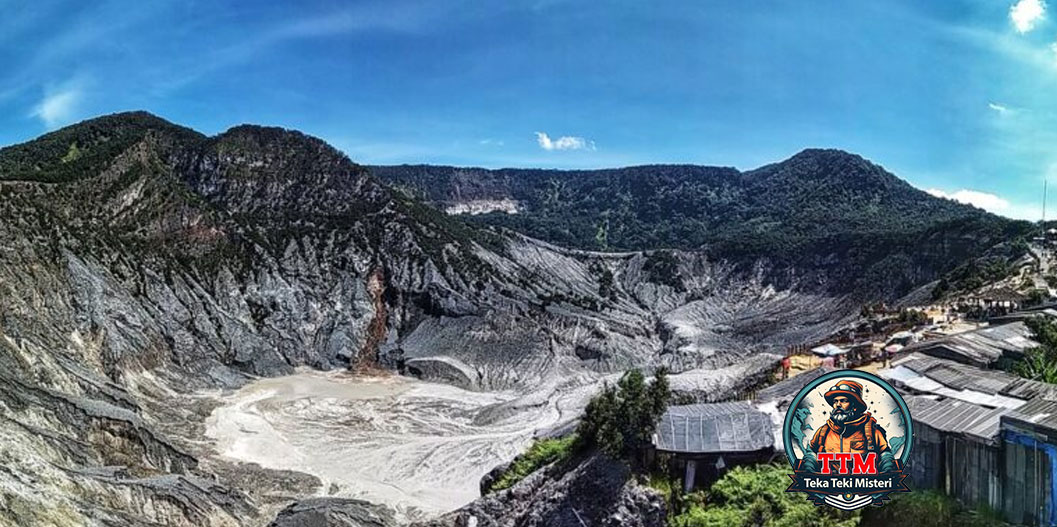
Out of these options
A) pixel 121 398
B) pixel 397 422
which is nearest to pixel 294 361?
pixel 397 422

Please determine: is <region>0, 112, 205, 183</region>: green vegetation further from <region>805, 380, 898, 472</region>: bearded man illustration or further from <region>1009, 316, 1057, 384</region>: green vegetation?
<region>1009, 316, 1057, 384</region>: green vegetation

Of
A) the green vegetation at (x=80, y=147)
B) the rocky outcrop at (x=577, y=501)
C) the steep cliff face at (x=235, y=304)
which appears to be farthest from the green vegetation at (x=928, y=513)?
the green vegetation at (x=80, y=147)

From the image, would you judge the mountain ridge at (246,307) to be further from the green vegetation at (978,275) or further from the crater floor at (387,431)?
the green vegetation at (978,275)

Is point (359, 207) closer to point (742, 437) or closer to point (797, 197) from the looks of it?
point (742, 437)

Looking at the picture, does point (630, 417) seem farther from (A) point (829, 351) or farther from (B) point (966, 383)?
(A) point (829, 351)

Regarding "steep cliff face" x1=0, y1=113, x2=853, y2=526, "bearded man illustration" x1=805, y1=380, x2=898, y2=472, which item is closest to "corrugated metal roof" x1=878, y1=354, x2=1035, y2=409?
"bearded man illustration" x1=805, y1=380, x2=898, y2=472

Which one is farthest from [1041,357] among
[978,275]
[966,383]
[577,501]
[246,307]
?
[246,307]
